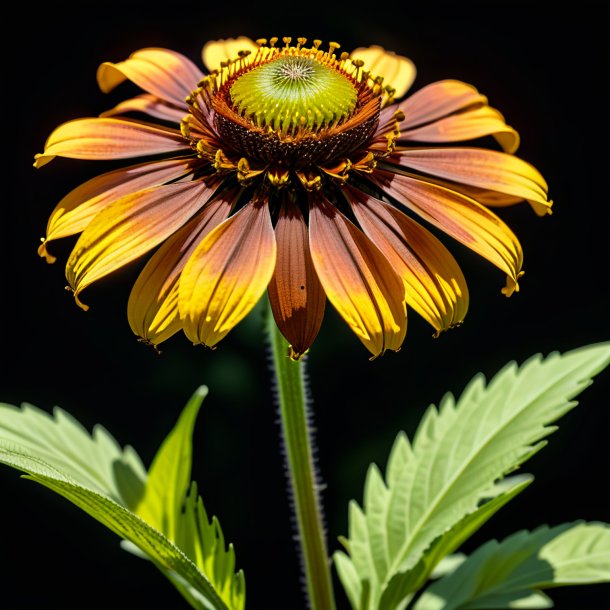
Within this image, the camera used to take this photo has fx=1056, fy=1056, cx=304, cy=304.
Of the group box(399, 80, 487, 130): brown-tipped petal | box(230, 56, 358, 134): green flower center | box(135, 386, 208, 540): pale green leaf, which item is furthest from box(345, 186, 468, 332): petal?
box(135, 386, 208, 540): pale green leaf

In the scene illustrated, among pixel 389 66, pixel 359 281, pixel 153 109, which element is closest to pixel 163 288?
pixel 359 281

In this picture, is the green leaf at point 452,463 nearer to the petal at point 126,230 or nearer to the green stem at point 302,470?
the green stem at point 302,470

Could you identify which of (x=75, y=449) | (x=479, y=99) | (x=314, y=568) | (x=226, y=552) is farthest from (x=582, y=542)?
(x=75, y=449)

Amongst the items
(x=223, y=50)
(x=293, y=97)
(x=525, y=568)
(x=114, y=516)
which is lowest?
(x=525, y=568)

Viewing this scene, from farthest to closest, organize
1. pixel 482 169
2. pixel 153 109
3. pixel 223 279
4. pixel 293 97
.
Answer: pixel 153 109 < pixel 482 169 < pixel 293 97 < pixel 223 279

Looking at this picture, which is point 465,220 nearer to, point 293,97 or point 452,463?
point 293,97

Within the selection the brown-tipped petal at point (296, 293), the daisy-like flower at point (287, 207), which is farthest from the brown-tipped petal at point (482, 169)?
the brown-tipped petal at point (296, 293)

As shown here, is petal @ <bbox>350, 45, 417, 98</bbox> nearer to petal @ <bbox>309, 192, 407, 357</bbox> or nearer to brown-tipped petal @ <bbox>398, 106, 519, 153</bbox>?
brown-tipped petal @ <bbox>398, 106, 519, 153</bbox>
